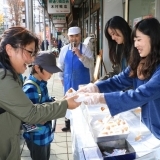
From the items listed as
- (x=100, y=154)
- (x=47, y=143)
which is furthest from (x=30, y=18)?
(x=100, y=154)

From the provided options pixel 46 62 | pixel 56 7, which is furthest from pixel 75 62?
pixel 56 7

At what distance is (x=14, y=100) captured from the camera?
1346 millimetres

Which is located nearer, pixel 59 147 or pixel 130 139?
pixel 130 139

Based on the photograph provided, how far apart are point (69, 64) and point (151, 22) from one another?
7.73ft

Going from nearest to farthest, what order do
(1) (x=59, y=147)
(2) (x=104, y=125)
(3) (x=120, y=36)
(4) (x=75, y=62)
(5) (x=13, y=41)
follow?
(5) (x=13, y=41), (2) (x=104, y=125), (3) (x=120, y=36), (1) (x=59, y=147), (4) (x=75, y=62)

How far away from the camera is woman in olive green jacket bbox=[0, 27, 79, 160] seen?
4.42 ft

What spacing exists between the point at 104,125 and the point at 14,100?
2.61 feet

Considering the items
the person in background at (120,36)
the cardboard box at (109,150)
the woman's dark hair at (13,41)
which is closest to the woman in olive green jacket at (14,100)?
the woman's dark hair at (13,41)

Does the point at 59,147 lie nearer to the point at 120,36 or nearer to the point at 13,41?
the point at 120,36

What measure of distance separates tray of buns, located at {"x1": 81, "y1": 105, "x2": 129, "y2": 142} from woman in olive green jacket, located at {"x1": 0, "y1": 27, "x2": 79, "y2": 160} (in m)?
0.35

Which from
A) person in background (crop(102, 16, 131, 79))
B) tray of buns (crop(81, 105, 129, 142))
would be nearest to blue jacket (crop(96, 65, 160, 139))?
tray of buns (crop(81, 105, 129, 142))

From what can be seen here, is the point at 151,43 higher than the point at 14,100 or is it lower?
higher

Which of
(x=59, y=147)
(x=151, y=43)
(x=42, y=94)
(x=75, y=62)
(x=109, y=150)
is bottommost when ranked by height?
(x=59, y=147)

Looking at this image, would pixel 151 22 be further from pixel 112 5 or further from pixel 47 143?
pixel 112 5
